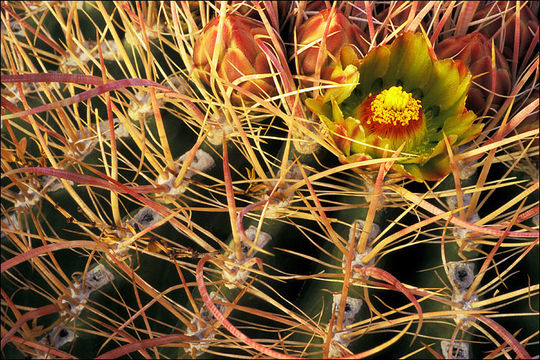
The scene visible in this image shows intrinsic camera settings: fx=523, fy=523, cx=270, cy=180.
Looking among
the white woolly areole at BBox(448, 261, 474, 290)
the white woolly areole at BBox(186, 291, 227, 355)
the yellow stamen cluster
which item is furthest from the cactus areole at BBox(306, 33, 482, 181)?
the white woolly areole at BBox(186, 291, 227, 355)

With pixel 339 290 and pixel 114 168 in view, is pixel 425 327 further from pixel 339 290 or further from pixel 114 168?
pixel 114 168

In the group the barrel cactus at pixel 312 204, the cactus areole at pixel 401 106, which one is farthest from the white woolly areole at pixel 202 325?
the cactus areole at pixel 401 106

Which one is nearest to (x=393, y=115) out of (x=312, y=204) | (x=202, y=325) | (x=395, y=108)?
(x=395, y=108)

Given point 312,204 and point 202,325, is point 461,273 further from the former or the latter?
point 202,325

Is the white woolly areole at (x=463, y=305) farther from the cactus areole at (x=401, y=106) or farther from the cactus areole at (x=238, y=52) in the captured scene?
the cactus areole at (x=238, y=52)

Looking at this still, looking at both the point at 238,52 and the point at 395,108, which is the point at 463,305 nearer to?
the point at 395,108

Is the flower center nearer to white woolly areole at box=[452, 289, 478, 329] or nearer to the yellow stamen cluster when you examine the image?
the yellow stamen cluster

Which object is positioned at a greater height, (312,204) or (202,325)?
(312,204)

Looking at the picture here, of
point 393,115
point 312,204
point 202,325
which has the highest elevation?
point 393,115

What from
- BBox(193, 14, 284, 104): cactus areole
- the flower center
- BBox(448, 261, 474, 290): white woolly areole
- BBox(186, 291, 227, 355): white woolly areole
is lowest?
BBox(186, 291, 227, 355): white woolly areole
